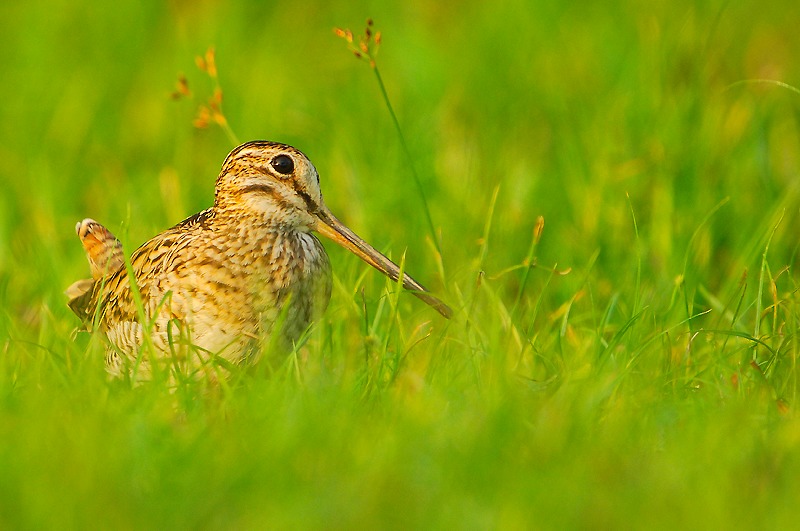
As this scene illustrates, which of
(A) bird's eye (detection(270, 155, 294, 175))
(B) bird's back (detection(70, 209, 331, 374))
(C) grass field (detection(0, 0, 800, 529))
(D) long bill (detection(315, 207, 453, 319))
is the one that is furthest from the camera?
(D) long bill (detection(315, 207, 453, 319))

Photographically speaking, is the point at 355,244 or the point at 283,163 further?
the point at 355,244

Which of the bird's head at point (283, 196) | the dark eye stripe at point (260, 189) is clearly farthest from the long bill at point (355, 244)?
the dark eye stripe at point (260, 189)

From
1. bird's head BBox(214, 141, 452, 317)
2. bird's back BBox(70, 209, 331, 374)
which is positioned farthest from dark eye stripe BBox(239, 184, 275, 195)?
bird's back BBox(70, 209, 331, 374)

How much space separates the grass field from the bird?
0.16 m

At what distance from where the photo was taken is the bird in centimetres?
456

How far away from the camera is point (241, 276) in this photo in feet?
15.3

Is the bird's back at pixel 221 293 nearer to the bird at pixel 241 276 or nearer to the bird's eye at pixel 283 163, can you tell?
the bird at pixel 241 276

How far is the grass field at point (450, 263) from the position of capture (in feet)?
11.1

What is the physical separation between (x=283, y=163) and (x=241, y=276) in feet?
1.42

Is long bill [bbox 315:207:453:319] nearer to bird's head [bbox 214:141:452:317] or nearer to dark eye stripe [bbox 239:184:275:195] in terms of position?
bird's head [bbox 214:141:452:317]

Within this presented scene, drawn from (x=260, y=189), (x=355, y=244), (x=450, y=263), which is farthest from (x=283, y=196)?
(x=450, y=263)

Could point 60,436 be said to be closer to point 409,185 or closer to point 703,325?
point 703,325

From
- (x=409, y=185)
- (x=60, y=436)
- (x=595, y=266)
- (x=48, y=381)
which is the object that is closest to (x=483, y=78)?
(x=409, y=185)

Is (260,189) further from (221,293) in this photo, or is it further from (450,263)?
(450,263)
